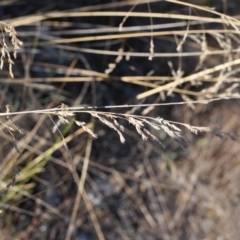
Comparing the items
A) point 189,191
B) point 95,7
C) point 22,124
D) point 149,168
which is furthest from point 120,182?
point 95,7

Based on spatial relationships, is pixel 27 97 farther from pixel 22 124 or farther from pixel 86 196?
pixel 86 196

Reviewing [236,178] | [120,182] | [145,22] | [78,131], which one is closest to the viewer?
[78,131]

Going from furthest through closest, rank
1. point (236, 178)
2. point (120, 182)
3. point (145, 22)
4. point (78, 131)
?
point (145, 22), point (236, 178), point (120, 182), point (78, 131)

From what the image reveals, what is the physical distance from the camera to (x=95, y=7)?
1824 mm

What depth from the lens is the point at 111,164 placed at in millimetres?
1768

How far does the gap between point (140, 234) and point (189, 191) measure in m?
0.22

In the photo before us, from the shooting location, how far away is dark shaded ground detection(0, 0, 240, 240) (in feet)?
5.28

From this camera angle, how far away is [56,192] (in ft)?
5.46

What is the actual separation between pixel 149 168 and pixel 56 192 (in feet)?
1.02

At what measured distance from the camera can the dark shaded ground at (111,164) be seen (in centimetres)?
161

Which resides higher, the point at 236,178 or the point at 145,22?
the point at 145,22

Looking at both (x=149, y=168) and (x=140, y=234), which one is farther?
(x=149, y=168)

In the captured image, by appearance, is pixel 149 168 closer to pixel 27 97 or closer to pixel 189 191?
pixel 189 191

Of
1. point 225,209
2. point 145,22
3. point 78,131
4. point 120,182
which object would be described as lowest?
point 225,209
